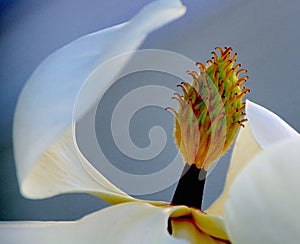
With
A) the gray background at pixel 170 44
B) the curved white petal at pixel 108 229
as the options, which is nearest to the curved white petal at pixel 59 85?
the curved white petal at pixel 108 229

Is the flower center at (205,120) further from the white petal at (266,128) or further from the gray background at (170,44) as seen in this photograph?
the gray background at (170,44)

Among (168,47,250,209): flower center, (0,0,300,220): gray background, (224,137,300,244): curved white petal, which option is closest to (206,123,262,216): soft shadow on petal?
(168,47,250,209): flower center

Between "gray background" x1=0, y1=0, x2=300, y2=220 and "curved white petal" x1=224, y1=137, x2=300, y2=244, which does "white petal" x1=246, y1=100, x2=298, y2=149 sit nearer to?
"curved white petal" x1=224, y1=137, x2=300, y2=244

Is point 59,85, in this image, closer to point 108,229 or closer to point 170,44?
point 108,229

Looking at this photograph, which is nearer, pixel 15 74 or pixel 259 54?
pixel 15 74

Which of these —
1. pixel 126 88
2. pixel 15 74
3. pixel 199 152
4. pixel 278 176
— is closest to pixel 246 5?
pixel 126 88

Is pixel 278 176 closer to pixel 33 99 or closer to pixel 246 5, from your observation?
pixel 33 99

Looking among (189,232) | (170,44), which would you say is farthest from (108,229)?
(170,44)
